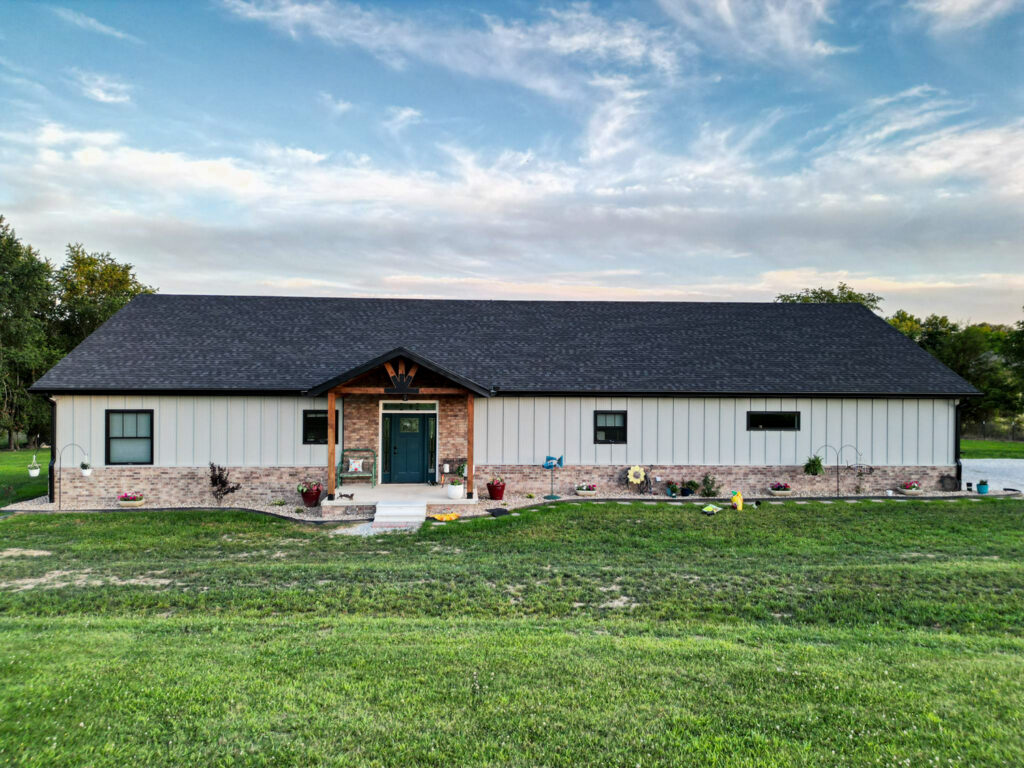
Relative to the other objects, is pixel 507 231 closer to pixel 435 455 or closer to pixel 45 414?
pixel 435 455

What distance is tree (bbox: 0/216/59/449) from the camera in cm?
3316

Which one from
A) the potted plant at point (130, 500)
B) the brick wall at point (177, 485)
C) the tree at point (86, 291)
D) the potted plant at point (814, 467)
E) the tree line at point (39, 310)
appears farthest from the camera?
the tree at point (86, 291)

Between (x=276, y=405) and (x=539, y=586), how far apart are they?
35.0ft

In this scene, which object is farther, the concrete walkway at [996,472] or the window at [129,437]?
the concrete walkway at [996,472]

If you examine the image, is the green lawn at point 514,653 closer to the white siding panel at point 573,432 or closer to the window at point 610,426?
the white siding panel at point 573,432

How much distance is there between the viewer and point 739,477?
16859 mm

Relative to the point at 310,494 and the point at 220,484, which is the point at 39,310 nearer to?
the point at 220,484

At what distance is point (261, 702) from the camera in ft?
14.7

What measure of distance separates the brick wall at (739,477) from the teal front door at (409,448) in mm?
1884

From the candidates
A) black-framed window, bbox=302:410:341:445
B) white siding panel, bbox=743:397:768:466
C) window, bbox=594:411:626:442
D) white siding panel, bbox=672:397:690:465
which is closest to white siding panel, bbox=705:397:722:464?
white siding panel, bbox=672:397:690:465

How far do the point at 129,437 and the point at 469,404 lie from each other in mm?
9717

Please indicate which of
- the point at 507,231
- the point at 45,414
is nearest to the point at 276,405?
the point at 507,231

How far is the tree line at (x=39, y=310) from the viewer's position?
33531 mm

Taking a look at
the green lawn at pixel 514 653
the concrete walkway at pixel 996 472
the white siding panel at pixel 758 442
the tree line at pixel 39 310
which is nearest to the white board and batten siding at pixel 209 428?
the green lawn at pixel 514 653
